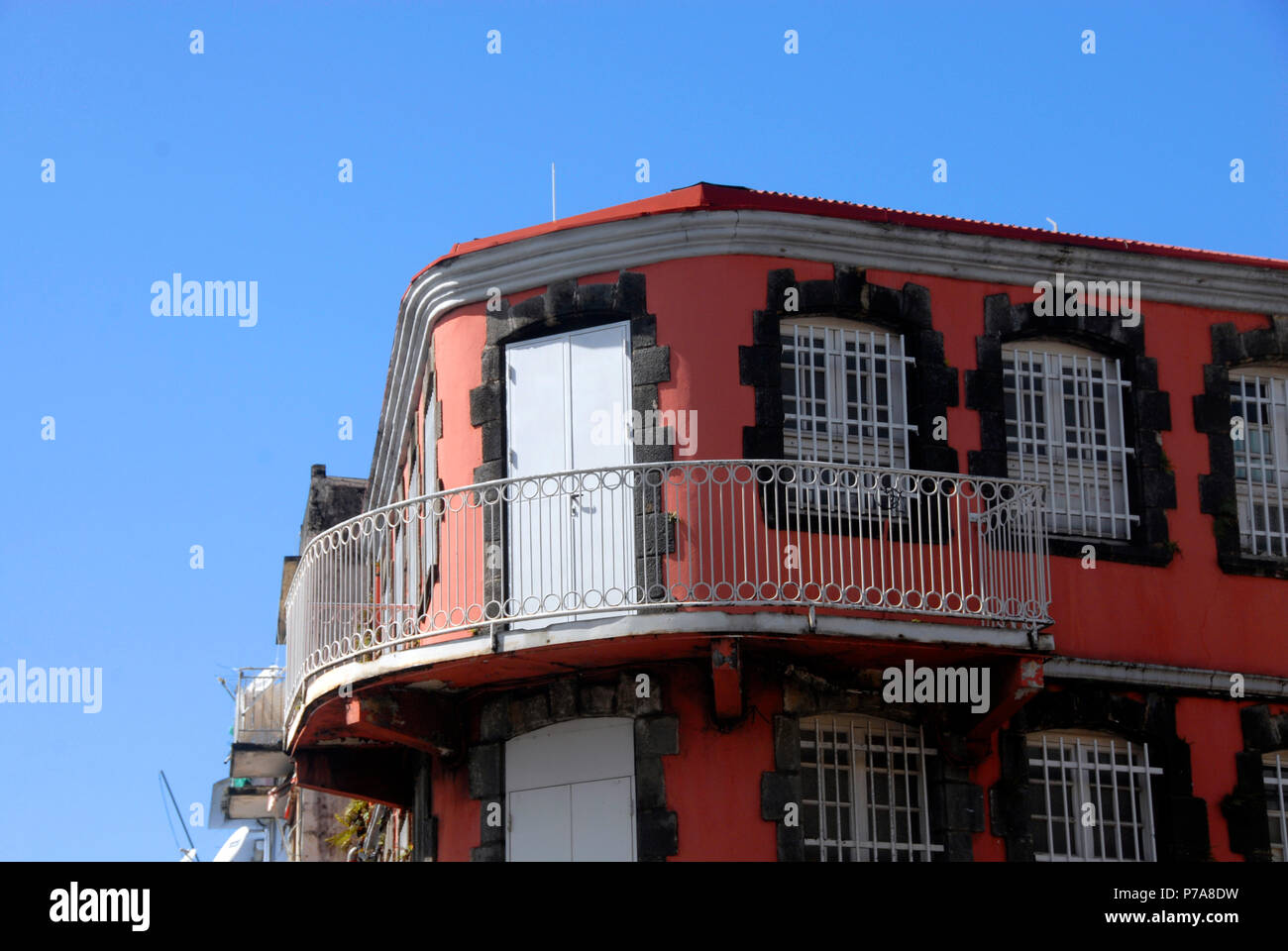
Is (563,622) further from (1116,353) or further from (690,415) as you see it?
(1116,353)

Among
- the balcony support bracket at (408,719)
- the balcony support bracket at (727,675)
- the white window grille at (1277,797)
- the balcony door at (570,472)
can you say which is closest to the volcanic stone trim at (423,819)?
the balcony support bracket at (408,719)

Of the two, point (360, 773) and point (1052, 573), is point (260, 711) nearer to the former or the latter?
point (360, 773)

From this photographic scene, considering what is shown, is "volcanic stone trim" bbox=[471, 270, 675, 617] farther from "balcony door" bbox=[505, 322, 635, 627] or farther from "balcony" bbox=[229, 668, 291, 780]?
"balcony" bbox=[229, 668, 291, 780]

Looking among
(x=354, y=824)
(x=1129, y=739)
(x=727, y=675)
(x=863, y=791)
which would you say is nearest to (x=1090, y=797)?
(x=1129, y=739)

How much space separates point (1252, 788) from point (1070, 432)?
346cm

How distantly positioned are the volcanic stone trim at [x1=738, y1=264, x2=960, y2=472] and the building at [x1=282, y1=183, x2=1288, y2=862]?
1.2 inches

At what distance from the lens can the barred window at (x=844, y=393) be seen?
17.4 metres

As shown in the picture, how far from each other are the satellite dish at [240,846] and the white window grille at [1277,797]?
19062 millimetres

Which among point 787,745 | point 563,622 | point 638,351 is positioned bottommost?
point 787,745

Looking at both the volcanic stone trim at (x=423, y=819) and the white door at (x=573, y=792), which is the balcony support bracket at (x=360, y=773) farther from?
the white door at (x=573, y=792)

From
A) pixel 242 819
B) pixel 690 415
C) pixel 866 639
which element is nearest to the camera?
pixel 866 639
